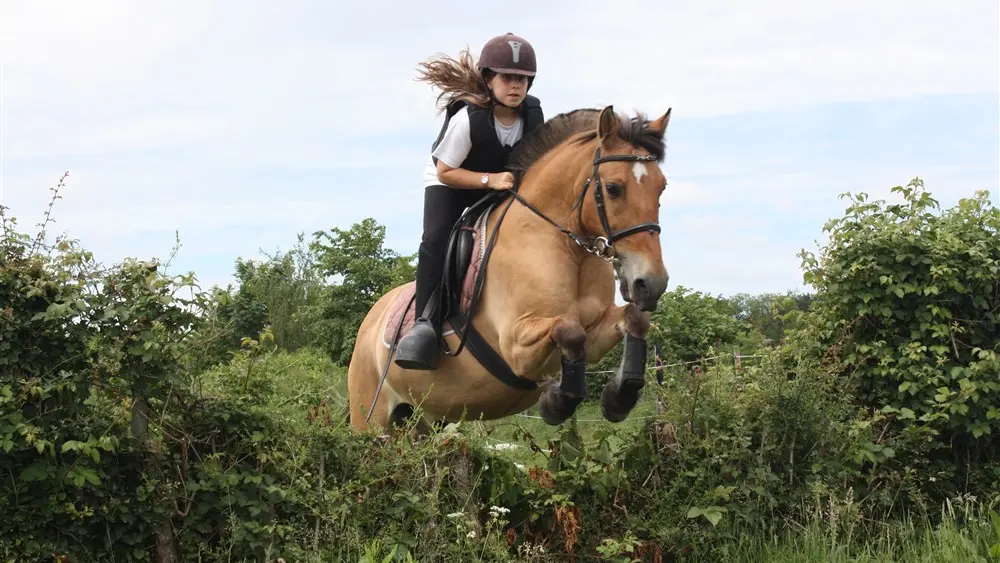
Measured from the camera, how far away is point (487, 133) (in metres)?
6.82

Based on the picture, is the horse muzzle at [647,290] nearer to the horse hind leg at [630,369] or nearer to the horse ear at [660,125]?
the horse hind leg at [630,369]

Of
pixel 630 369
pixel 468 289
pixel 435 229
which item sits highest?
pixel 435 229

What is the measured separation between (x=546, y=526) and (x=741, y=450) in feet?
4.11

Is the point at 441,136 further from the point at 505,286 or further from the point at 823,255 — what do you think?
the point at 823,255

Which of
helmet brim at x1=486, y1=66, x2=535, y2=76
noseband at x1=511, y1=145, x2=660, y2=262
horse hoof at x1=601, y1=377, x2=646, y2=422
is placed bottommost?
horse hoof at x1=601, y1=377, x2=646, y2=422

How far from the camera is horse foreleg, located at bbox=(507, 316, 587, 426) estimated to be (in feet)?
19.4

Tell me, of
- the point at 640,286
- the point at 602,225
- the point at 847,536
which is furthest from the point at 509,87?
the point at 847,536

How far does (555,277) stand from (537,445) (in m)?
1.25

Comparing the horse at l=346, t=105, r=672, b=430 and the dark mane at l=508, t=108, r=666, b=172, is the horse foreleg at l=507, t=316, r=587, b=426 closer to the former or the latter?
the horse at l=346, t=105, r=672, b=430

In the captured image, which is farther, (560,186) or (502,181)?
(502,181)

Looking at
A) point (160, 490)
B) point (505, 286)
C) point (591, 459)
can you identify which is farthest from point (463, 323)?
point (160, 490)

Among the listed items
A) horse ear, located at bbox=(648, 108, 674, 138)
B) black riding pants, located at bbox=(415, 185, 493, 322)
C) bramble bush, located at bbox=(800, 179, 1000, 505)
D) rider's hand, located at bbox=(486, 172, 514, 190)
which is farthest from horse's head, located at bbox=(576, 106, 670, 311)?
bramble bush, located at bbox=(800, 179, 1000, 505)

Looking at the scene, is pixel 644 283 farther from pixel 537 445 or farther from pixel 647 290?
pixel 537 445

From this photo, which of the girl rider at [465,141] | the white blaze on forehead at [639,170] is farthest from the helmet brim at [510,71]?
the white blaze on forehead at [639,170]
